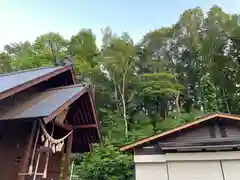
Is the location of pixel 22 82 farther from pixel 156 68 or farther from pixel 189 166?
pixel 156 68

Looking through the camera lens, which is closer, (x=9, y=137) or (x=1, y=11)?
(x=9, y=137)

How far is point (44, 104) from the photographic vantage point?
17.1ft

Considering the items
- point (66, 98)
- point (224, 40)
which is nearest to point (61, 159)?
point (66, 98)

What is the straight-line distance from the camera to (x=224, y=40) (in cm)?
2302

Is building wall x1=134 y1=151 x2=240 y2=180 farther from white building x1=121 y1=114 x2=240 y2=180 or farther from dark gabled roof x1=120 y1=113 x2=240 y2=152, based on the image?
dark gabled roof x1=120 y1=113 x2=240 y2=152

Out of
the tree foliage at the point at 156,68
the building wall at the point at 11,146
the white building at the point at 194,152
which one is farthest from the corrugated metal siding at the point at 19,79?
the tree foliage at the point at 156,68

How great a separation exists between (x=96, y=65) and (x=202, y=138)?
16.7 metres

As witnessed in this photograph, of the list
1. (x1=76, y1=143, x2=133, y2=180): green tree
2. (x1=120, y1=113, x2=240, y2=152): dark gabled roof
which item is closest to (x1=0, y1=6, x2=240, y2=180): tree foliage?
(x1=76, y1=143, x2=133, y2=180): green tree

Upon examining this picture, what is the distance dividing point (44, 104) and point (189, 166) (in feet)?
17.2

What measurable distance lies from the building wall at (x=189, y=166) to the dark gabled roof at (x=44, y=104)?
12.3 ft

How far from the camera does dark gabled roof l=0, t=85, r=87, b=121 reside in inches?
186

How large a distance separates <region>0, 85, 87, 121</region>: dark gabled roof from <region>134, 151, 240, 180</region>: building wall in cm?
375

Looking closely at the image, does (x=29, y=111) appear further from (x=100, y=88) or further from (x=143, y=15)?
(x=100, y=88)

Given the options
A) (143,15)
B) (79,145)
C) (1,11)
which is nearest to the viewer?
(79,145)
